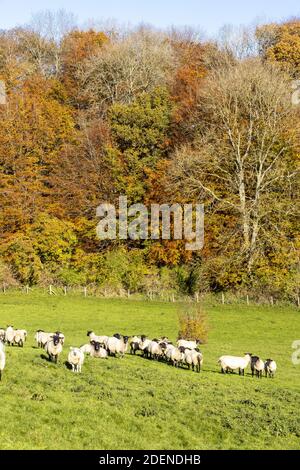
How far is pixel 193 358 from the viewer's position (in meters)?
28.8

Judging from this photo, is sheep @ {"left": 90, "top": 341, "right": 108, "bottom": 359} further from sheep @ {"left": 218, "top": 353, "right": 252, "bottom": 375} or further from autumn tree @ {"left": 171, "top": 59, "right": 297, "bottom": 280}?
autumn tree @ {"left": 171, "top": 59, "right": 297, "bottom": 280}

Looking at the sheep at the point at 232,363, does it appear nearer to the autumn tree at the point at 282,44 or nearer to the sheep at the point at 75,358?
the sheep at the point at 75,358

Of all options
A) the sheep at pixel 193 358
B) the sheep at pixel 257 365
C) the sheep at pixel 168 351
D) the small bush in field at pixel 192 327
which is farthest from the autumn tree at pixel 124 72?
the sheep at pixel 257 365

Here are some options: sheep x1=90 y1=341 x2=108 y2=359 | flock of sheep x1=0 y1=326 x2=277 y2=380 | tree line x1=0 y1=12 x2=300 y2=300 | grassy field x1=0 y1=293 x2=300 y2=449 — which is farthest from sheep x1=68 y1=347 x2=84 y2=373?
tree line x1=0 y1=12 x2=300 y2=300

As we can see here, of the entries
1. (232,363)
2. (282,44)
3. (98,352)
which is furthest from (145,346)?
(282,44)

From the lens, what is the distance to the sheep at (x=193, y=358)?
28.7 metres

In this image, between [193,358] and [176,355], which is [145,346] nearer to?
[176,355]

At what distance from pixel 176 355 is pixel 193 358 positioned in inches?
33.0

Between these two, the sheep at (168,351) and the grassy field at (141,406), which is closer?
the grassy field at (141,406)

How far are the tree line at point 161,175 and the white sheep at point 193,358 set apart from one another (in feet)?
88.9

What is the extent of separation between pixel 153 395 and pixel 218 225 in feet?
131

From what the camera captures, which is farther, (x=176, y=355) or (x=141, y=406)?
(x=176, y=355)
